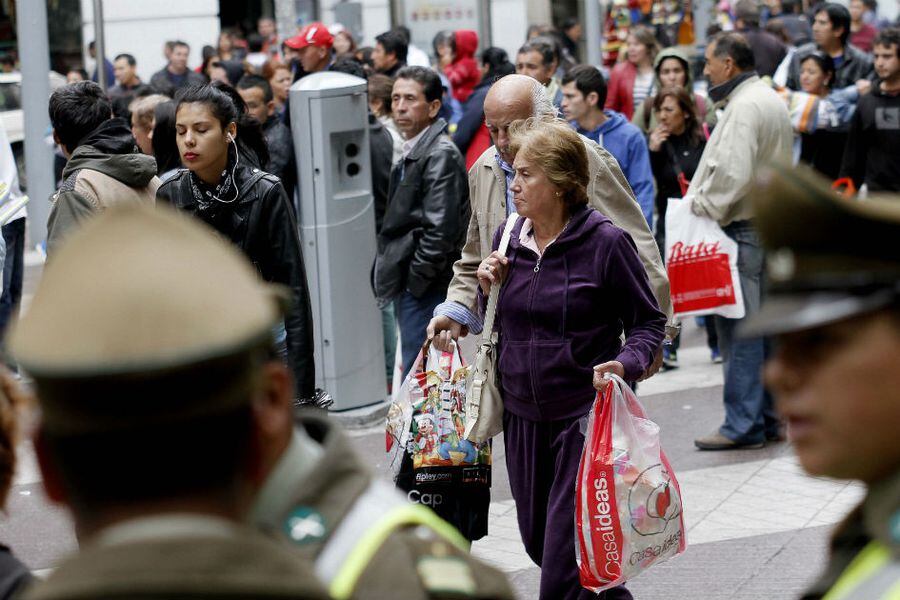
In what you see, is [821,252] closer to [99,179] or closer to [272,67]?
[99,179]

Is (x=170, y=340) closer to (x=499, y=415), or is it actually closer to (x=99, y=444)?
(x=99, y=444)

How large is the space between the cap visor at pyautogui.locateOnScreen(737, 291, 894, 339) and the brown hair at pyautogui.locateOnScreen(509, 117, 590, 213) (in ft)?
9.85

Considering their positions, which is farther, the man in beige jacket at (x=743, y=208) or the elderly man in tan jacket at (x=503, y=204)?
the man in beige jacket at (x=743, y=208)

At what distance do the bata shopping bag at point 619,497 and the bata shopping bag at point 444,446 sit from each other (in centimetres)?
67

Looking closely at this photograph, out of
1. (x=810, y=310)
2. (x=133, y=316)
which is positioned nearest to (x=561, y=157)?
(x=810, y=310)

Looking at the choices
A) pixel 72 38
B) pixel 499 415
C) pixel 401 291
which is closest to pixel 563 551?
pixel 499 415

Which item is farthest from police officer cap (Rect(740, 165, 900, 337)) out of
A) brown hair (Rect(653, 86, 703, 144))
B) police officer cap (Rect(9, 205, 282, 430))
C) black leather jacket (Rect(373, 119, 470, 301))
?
brown hair (Rect(653, 86, 703, 144))

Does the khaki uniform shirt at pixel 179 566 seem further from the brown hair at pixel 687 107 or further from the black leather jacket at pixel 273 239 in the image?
the brown hair at pixel 687 107

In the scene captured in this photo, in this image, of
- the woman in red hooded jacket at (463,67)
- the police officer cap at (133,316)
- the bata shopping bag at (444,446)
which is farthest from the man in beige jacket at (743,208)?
the woman in red hooded jacket at (463,67)

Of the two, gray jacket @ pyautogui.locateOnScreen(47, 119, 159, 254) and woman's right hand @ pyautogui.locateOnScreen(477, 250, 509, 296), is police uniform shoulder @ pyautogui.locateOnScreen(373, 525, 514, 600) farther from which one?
gray jacket @ pyautogui.locateOnScreen(47, 119, 159, 254)

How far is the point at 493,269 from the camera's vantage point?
478 cm

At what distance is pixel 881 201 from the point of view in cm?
170

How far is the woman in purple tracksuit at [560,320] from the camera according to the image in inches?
182

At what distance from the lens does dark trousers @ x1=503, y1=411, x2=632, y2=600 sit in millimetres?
4645
